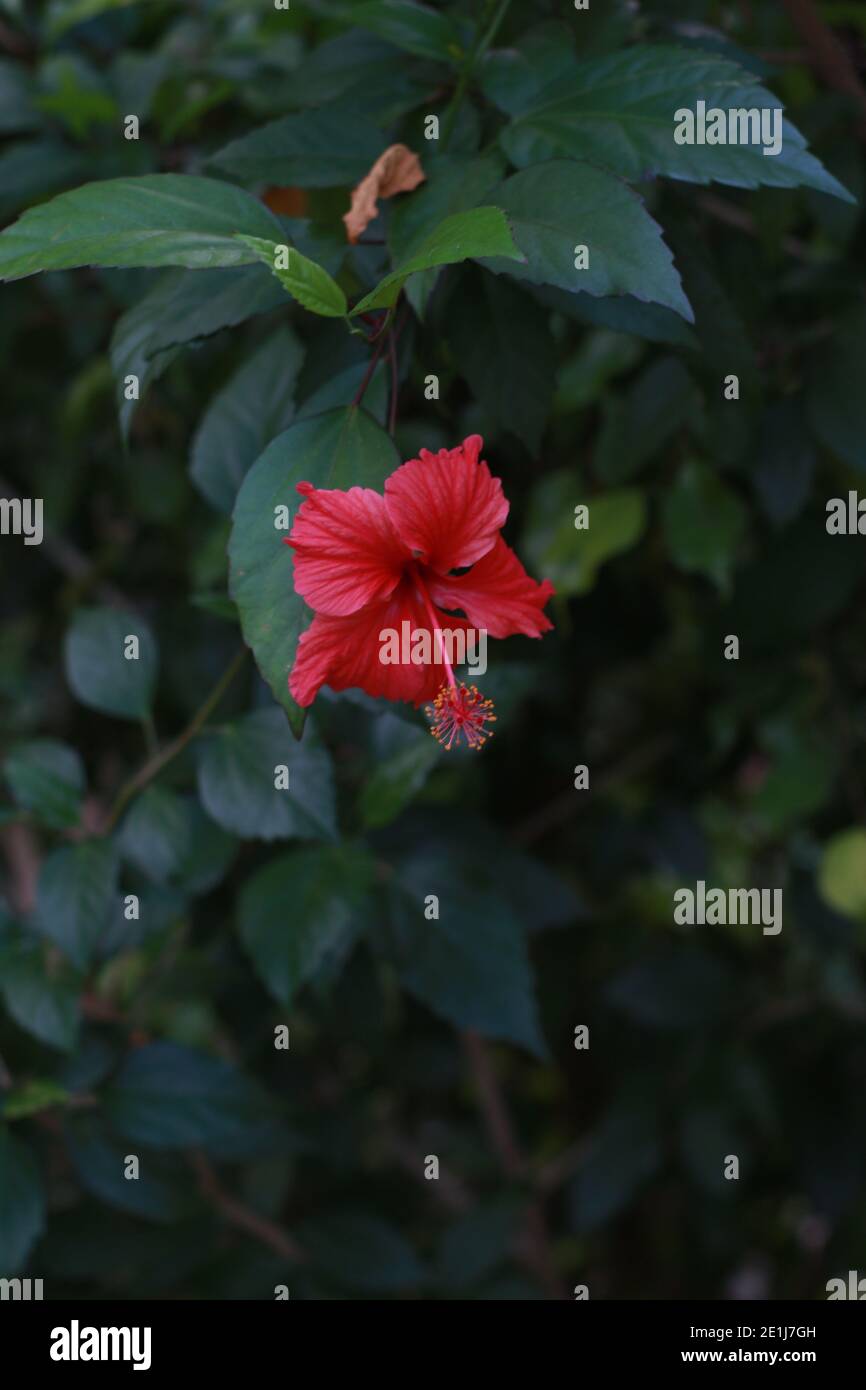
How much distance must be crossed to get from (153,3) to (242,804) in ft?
3.11

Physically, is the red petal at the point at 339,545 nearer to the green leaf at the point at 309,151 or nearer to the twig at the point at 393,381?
the twig at the point at 393,381

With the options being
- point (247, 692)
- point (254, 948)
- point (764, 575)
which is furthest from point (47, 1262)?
point (764, 575)

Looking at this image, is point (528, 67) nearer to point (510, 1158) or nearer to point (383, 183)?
point (383, 183)

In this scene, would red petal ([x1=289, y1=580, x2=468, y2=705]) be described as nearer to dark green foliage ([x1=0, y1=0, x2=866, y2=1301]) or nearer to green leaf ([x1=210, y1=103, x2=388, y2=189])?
dark green foliage ([x1=0, y1=0, x2=866, y2=1301])

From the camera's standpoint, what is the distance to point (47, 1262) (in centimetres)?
107

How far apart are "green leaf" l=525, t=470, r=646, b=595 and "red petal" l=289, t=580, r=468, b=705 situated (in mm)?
463

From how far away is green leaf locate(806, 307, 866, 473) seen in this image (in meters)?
0.96

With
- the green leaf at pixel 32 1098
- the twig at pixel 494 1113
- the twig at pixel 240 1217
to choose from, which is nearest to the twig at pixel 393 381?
the green leaf at pixel 32 1098

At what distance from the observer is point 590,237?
58cm

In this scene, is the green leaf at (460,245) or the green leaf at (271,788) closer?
the green leaf at (460,245)

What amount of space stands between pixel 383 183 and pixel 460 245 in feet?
0.65

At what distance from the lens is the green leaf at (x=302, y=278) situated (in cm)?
55

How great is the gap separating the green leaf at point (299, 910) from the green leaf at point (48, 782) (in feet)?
0.50

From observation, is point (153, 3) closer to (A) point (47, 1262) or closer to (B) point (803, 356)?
(B) point (803, 356)
